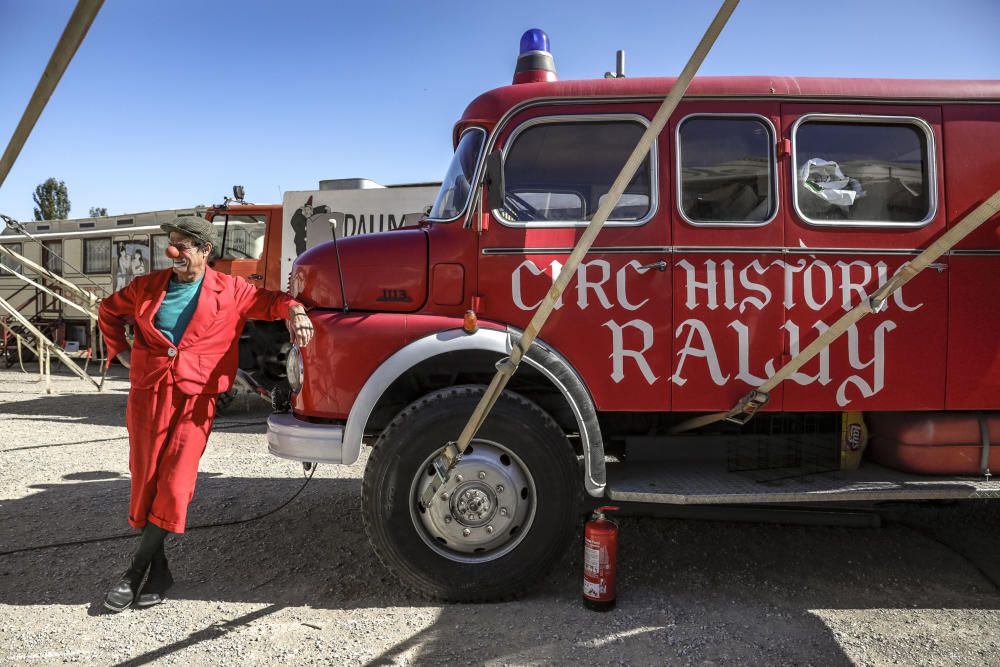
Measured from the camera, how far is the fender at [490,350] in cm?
307

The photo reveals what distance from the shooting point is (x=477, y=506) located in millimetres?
3080

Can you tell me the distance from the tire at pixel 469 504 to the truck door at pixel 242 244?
593 cm

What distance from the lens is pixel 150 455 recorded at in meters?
3.08

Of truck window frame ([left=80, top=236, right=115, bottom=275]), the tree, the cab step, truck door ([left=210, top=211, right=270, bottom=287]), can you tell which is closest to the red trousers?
the cab step

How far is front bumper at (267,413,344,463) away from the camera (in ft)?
10.2

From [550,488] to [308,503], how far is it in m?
2.36

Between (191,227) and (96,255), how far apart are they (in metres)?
13.3

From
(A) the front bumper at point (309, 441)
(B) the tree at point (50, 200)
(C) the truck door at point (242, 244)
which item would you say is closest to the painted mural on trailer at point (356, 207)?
(C) the truck door at point (242, 244)

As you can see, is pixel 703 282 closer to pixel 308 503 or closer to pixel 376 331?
pixel 376 331

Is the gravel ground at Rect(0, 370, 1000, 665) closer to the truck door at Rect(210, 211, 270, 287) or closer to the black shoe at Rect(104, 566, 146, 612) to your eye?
the black shoe at Rect(104, 566, 146, 612)

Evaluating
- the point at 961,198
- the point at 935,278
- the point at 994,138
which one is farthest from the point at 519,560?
the point at 994,138

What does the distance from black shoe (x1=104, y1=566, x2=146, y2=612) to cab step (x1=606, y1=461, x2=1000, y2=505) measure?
2.31 metres

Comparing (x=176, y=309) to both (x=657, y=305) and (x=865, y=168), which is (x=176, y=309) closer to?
(x=657, y=305)

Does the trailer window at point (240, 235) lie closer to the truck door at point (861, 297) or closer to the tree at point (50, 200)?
the truck door at point (861, 297)
